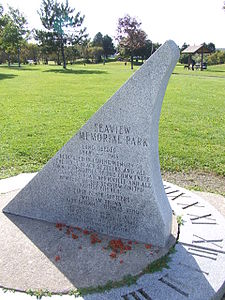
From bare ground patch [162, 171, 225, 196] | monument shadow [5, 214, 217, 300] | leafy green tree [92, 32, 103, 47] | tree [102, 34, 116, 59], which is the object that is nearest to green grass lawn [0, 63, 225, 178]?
bare ground patch [162, 171, 225, 196]

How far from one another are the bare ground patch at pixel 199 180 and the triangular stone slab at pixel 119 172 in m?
2.51

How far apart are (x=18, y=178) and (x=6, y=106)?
9.51 metres

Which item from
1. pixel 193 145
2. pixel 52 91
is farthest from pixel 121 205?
pixel 52 91

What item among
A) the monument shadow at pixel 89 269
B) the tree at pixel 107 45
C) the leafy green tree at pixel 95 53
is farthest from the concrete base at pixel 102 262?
the tree at pixel 107 45

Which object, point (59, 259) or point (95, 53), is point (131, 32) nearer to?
point (95, 53)

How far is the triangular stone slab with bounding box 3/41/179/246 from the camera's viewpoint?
13.6ft

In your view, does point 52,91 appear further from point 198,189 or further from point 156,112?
point 156,112

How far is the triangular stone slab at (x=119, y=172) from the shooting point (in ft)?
13.6

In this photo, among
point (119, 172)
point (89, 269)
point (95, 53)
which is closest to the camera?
point (89, 269)

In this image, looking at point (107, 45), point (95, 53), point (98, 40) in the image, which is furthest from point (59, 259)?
point (98, 40)

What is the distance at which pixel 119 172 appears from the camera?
452 centimetres

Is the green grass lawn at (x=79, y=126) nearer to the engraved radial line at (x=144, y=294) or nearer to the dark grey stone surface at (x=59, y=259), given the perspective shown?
the dark grey stone surface at (x=59, y=259)

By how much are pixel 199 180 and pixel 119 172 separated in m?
3.37

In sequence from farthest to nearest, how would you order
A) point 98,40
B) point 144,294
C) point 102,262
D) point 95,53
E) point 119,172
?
point 98,40
point 95,53
point 119,172
point 102,262
point 144,294
